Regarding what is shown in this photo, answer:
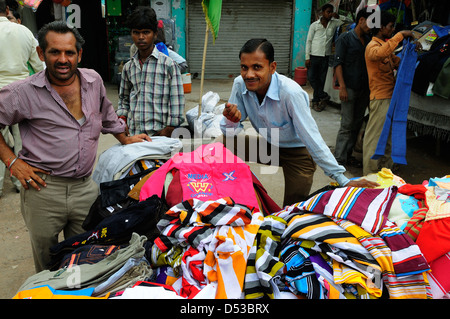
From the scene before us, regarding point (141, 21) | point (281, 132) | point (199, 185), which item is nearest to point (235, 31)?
point (141, 21)

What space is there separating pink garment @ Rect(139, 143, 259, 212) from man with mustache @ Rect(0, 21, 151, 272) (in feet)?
1.63

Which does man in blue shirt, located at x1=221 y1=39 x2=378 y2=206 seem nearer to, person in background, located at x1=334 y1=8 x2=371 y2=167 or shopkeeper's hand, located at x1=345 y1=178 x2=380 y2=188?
shopkeeper's hand, located at x1=345 y1=178 x2=380 y2=188

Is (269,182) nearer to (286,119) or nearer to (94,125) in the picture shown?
(286,119)

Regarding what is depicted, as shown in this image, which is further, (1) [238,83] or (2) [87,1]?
(2) [87,1]

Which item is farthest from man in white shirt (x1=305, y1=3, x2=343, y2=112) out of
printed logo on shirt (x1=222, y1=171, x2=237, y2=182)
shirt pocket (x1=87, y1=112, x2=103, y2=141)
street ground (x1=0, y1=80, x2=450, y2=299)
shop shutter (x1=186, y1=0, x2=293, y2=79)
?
shirt pocket (x1=87, y1=112, x2=103, y2=141)

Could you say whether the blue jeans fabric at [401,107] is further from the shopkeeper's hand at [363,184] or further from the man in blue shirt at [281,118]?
the shopkeeper's hand at [363,184]

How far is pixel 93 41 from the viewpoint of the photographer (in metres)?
11.3

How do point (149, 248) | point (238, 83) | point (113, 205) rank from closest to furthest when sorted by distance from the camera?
point (149, 248) < point (113, 205) < point (238, 83)

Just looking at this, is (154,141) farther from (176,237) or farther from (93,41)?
(93,41)

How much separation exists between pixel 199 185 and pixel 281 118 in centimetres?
90

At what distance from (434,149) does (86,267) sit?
5.77 meters

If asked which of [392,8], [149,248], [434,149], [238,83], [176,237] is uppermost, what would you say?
[392,8]

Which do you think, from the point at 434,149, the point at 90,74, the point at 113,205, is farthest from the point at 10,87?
the point at 434,149

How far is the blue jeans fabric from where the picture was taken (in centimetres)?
399
